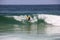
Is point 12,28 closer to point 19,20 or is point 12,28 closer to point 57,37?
point 19,20

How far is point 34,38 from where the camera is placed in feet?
1.86

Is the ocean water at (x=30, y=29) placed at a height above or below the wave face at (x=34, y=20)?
below

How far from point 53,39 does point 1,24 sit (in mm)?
278

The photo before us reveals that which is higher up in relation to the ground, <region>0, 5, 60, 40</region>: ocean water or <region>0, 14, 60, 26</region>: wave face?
<region>0, 14, 60, 26</region>: wave face

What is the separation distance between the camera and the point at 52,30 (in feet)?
1.96

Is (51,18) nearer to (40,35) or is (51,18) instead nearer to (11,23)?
(40,35)

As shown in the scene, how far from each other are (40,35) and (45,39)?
0.03 meters

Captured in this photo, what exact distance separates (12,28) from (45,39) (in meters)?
0.17
